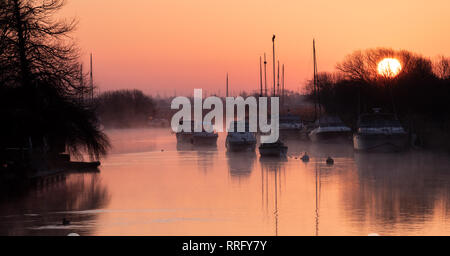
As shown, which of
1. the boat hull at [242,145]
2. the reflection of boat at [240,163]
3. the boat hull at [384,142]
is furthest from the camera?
the boat hull at [242,145]

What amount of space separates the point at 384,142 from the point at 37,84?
33.1 m

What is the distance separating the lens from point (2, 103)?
3928cm

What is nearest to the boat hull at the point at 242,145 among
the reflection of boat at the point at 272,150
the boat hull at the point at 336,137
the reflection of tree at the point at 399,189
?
the reflection of boat at the point at 272,150

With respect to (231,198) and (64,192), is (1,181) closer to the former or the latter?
(64,192)

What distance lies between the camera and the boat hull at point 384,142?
65.7 metres

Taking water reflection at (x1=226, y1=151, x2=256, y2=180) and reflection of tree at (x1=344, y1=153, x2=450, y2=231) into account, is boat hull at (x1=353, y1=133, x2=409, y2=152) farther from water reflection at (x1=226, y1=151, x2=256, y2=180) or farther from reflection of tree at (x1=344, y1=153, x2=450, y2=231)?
water reflection at (x1=226, y1=151, x2=256, y2=180)

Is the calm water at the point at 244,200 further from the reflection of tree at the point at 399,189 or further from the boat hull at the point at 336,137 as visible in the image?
the boat hull at the point at 336,137

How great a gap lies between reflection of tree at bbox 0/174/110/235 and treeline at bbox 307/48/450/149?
38338 mm

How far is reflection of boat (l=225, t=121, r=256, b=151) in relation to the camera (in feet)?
231

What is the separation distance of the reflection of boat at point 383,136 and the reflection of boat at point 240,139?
9.55 m

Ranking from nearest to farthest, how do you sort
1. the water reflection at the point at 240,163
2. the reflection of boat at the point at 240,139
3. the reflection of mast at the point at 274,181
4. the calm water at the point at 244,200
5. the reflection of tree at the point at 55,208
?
the reflection of tree at the point at 55,208
the calm water at the point at 244,200
the reflection of mast at the point at 274,181
the water reflection at the point at 240,163
the reflection of boat at the point at 240,139

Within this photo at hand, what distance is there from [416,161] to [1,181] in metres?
31.3

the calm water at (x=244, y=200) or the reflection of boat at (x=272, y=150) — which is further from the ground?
the reflection of boat at (x=272, y=150)

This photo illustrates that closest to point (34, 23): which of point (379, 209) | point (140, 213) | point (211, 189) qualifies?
point (211, 189)
